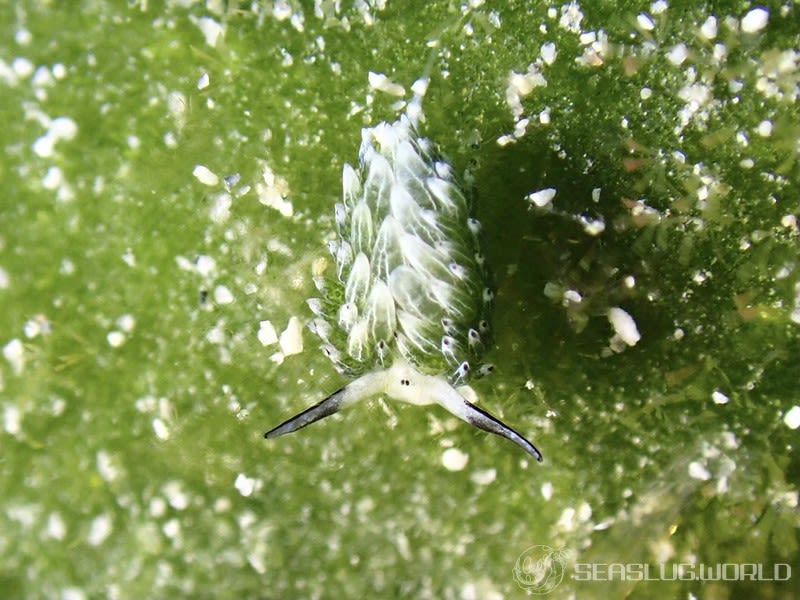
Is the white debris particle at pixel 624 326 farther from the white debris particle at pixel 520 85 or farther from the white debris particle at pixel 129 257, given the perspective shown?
the white debris particle at pixel 129 257

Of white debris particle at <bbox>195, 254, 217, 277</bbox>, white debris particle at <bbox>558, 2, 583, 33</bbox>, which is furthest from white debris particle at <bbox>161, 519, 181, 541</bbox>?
white debris particle at <bbox>558, 2, 583, 33</bbox>

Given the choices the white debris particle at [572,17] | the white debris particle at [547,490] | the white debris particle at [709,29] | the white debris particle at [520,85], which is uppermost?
the white debris particle at [709,29]

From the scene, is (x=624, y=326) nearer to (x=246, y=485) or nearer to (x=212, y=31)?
(x=246, y=485)

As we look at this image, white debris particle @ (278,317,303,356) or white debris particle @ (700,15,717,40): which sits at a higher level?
white debris particle @ (700,15,717,40)

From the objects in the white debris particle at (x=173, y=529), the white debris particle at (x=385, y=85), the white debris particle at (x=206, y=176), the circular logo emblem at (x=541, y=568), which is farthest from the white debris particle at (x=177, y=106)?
the circular logo emblem at (x=541, y=568)

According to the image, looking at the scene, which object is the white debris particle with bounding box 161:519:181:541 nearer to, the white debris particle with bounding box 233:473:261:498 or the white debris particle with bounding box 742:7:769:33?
the white debris particle with bounding box 233:473:261:498
